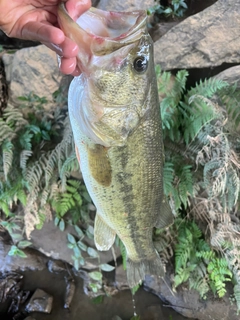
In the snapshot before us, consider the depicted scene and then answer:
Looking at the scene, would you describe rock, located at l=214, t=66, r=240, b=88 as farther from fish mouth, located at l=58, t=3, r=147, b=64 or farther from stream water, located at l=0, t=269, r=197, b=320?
stream water, located at l=0, t=269, r=197, b=320

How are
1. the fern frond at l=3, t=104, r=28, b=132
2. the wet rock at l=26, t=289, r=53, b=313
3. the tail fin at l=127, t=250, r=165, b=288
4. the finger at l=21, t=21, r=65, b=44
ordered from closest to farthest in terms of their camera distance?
1. the finger at l=21, t=21, r=65, b=44
2. the tail fin at l=127, t=250, r=165, b=288
3. the fern frond at l=3, t=104, r=28, b=132
4. the wet rock at l=26, t=289, r=53, b=313

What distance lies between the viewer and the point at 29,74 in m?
2.97

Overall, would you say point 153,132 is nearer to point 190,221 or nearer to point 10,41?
point 190,221

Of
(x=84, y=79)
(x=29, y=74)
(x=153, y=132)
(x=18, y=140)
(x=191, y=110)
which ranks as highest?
(x=84, y=79)

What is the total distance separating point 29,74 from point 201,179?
1847mm

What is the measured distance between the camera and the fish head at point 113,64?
3.93ft

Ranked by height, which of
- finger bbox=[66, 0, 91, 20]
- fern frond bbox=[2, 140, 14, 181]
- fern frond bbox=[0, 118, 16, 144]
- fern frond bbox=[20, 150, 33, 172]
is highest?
finger bbox=[66, 0, 91, 20]

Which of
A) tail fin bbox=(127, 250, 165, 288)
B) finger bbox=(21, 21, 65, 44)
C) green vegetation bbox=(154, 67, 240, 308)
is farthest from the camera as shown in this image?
green vegetation bbox=(154, 67, 240, 308)

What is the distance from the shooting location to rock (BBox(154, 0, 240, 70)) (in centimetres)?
256

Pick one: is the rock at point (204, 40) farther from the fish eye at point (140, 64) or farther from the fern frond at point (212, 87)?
the fish eye at point (140, 64)

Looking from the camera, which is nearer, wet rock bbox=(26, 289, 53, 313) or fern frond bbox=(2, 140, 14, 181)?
fern frond bbox=(2, 140, 14, 181)

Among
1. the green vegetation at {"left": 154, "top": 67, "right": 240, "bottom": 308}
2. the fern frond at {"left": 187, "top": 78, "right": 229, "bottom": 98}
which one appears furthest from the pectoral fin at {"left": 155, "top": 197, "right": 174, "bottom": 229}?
the fern frond at {"left": 187, "top": 78, "right": 229, "bottom": 98}

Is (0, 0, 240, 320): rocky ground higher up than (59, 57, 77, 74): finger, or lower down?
lower down

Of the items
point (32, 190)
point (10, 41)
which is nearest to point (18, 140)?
point (32, 190)
